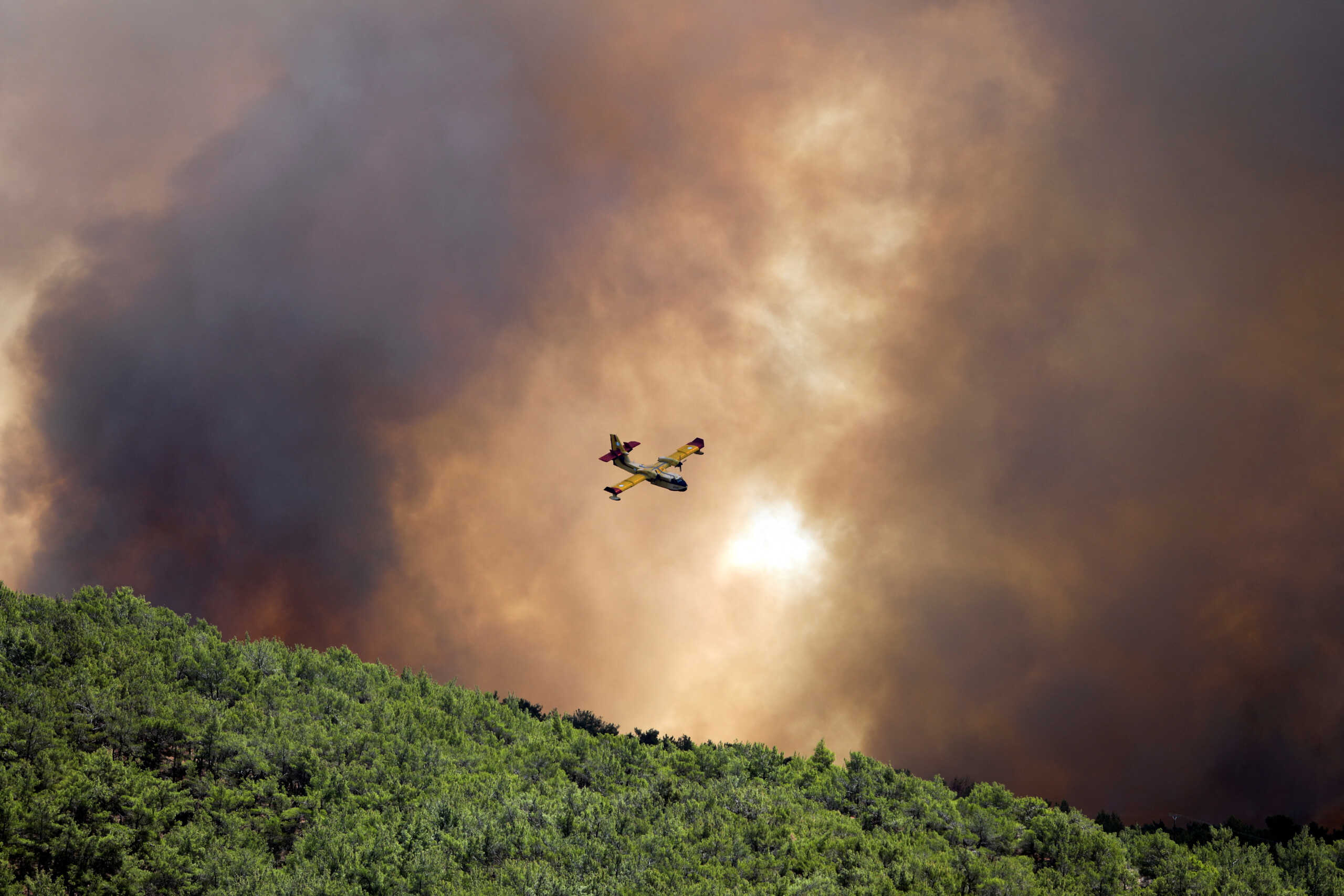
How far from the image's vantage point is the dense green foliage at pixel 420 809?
52312 mm

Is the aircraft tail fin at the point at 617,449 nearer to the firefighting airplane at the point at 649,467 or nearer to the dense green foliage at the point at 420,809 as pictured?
the firefighting airplane at the point at 649,467

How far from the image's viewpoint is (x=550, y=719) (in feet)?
279

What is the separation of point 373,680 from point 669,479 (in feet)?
111

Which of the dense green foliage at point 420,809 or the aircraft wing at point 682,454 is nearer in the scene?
the dense green foliage at point 420,809

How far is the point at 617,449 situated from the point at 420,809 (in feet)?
147

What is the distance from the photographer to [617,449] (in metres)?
97.1

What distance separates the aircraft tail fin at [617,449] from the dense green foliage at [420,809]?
2924 centimetres

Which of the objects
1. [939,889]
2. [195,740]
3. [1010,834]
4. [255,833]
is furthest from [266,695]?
[1010,834]

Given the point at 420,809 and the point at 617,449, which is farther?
the point at 617,449

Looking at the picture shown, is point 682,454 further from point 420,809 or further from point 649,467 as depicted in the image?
point 420,809

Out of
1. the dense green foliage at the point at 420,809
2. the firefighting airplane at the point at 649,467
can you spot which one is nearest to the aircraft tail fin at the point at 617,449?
the firefighting airplane at the point at 649,467

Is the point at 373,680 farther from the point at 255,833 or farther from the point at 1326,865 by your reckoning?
the point at 1326,865

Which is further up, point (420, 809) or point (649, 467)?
point (649, 467)

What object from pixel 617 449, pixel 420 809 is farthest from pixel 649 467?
pixel 420 809
